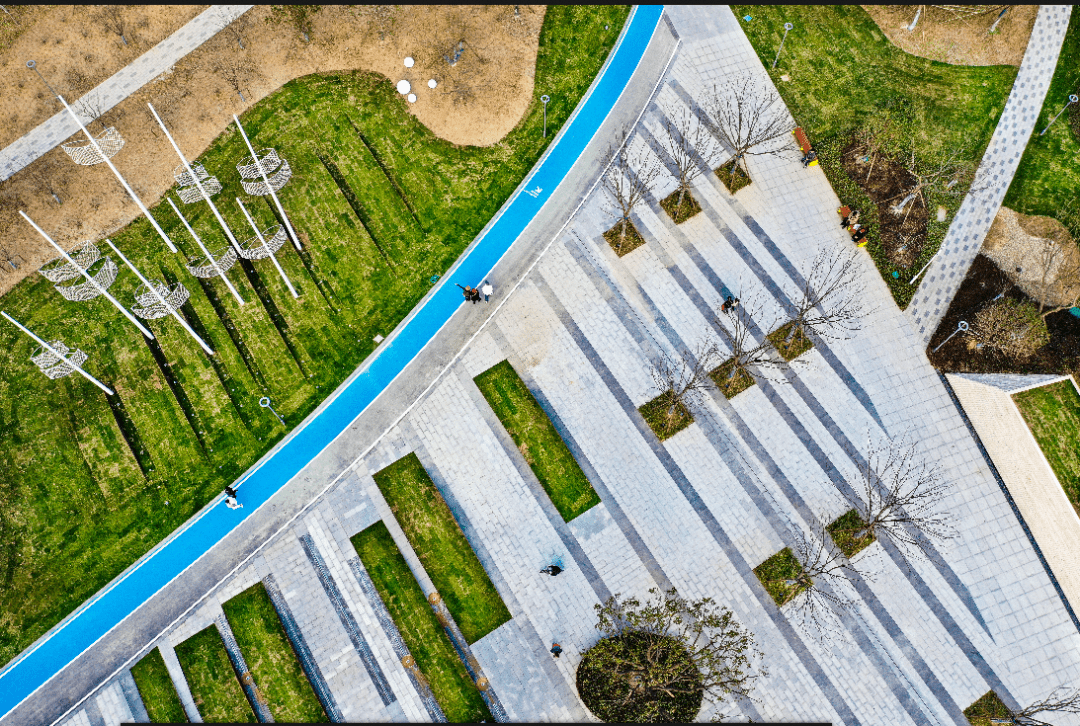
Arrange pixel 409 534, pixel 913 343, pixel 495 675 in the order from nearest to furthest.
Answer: pixel 495 675
pixel 409 534
pixel 913 343

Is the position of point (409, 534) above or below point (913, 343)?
above

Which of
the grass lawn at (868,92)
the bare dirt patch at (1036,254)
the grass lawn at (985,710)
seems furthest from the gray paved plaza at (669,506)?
the bare dirt patch at (1036,254)

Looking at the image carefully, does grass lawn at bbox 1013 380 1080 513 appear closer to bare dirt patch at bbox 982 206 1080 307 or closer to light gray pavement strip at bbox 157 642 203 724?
bare dirt patch at bbox 982 206 1080 307

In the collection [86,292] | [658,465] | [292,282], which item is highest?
[86,292]

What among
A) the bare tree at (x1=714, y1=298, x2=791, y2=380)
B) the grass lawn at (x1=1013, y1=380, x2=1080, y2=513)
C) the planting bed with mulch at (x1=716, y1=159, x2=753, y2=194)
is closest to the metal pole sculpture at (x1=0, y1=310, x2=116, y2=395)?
the bare tree at (x1=714, y1=298, x2=791, y2=380)

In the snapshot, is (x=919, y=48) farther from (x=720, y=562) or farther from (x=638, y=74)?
(x=720, y=562)

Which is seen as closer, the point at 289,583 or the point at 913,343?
the point at 289,583

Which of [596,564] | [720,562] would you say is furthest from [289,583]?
[720,562]

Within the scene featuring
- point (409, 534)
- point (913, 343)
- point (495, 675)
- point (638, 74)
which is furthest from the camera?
point (638, 74)
